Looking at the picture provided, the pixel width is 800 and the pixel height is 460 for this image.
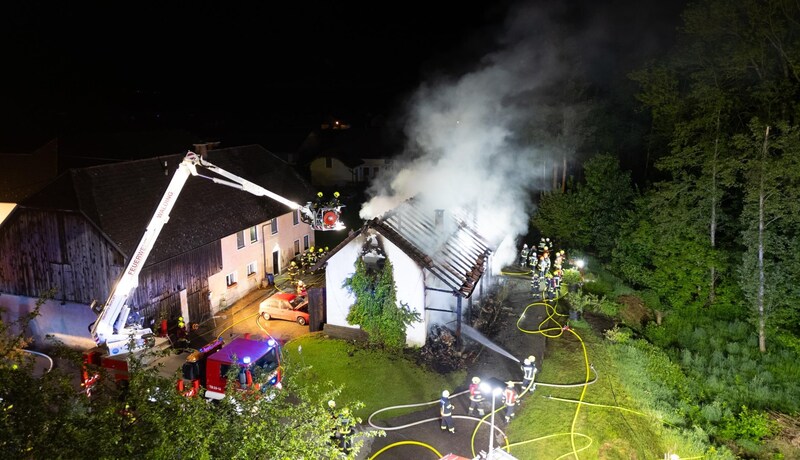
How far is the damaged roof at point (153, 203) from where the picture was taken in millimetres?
18016

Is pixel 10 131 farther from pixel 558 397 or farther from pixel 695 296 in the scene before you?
pixel 695 296

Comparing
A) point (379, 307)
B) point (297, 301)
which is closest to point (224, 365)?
point (379, 307)

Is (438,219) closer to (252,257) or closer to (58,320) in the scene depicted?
(252,257)

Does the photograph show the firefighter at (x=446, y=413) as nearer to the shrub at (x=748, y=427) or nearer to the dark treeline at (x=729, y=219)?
the dark treeline at (x=729, y=219)

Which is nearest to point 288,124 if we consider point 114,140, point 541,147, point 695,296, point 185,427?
point 114,140

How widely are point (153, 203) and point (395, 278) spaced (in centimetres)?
1056

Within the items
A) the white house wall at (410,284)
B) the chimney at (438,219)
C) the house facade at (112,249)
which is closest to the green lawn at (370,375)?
the white house wall at (410,284)

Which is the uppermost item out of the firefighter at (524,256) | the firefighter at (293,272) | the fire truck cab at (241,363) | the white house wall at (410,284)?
the white house wall at (410,284)

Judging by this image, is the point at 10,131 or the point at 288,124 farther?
the point at 288,124

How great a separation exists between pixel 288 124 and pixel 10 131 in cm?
3933

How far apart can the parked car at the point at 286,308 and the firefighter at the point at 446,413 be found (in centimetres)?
864

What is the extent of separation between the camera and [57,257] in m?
18.1

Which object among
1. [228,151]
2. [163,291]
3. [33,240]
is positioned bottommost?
[163,291]

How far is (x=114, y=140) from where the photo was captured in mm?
37156
